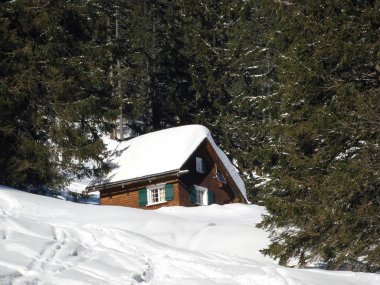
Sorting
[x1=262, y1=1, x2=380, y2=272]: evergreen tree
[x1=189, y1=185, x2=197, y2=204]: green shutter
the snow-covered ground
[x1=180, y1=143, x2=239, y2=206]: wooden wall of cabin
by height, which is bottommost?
the snow-covered ground

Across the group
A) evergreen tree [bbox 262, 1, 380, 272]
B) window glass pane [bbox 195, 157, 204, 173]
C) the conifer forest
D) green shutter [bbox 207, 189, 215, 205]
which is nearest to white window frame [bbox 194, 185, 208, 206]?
green shutter [bbox 207, 189, 215, 205]

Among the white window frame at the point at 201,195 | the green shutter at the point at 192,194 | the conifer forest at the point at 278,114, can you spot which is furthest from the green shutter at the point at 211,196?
the conifer forest at the point at 278,114

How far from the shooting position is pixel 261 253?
52.2 feet

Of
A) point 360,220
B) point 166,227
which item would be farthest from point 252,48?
point 360,220

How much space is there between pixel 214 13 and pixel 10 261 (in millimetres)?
40040

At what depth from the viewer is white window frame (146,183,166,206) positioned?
31.9 metres

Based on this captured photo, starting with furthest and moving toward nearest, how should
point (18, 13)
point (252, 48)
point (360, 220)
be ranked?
point (252, 48) < point (18, 13) < point (360, 220)

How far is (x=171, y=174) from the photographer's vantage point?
103 feet

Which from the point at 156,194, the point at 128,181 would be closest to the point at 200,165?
the point at 156,194

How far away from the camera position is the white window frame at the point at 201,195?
3334cm

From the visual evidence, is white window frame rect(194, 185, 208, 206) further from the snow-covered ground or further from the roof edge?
the snow-covered ground

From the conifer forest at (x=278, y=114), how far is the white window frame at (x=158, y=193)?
498cm

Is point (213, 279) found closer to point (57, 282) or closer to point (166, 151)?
point (57, 282)

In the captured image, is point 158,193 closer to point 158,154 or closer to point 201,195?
point 158,154
